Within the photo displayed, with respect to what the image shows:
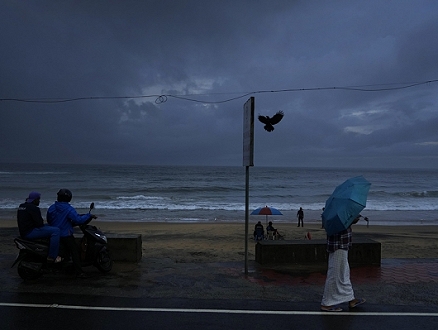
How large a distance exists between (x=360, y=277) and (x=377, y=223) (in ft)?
65.4

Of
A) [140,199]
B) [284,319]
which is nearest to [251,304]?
[284,319]

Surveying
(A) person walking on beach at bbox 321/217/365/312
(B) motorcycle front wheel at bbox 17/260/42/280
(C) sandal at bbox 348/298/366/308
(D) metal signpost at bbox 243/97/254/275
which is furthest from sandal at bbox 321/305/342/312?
(B) motorcycle front wheel at bbox 17/260/42/280

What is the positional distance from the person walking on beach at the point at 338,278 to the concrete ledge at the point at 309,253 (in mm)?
2625

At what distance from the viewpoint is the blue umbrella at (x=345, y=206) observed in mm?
4918

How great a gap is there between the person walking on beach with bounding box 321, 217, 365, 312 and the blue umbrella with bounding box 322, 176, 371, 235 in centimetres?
18

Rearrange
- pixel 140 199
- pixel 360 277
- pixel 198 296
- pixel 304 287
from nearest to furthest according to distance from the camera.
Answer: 1. pixel 198 296
2. pixel 304 287
3. pixel 360 277
4. pixel 140 199

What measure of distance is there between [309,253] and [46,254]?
4.86 meters

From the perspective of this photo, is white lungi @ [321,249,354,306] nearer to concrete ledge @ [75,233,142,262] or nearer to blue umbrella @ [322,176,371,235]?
blue umbrella @ [322,176,371,235]

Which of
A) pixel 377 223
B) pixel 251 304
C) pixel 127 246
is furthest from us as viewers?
pixel 377 223

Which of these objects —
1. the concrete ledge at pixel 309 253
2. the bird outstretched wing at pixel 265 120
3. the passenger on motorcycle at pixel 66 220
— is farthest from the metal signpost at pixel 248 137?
the passenger on motorcycle at pixel 66 220

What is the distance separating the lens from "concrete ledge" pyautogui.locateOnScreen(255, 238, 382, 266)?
7.80m

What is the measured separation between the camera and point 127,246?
780 centimetres

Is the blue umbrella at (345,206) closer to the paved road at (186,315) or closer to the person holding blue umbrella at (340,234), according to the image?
the person holding blue umbrella at (340,234)

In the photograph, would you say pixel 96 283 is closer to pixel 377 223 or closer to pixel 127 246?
pixel 127 246
